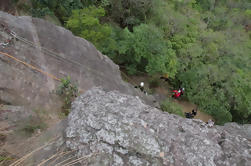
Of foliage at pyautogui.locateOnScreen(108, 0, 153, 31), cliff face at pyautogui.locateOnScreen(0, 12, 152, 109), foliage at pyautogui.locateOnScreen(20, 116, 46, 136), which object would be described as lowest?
foliage at pyautogui.locateOnScreen(20, 116, 46, 136)

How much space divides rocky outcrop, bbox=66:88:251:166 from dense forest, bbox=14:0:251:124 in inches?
232

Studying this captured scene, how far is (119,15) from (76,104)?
8429 mm

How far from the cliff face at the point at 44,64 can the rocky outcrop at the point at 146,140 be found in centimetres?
209

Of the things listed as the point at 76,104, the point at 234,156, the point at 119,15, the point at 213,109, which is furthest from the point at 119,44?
the point at 234,156

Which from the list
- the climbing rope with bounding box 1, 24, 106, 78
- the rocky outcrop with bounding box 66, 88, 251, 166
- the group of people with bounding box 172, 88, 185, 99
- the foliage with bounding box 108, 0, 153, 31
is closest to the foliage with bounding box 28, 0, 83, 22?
the foliage with bounding box 108, 0, 153, 31

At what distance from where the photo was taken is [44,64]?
17.1ft

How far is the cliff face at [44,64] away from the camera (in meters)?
4.44

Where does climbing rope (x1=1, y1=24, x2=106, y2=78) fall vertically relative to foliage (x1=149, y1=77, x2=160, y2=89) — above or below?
above

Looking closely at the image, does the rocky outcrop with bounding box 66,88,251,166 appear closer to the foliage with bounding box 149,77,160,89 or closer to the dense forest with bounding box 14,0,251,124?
the dense forest with bounding box 14,0,251,124

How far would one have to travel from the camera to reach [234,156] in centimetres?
249

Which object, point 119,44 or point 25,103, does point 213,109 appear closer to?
point 119,44

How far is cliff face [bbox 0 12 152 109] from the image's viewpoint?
444cm

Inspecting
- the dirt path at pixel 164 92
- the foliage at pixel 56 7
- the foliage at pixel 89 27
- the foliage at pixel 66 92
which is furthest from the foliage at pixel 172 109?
the foliage at pixel 56 7

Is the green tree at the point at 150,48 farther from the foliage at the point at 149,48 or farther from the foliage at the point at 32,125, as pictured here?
the foliage at the point at 32,125
